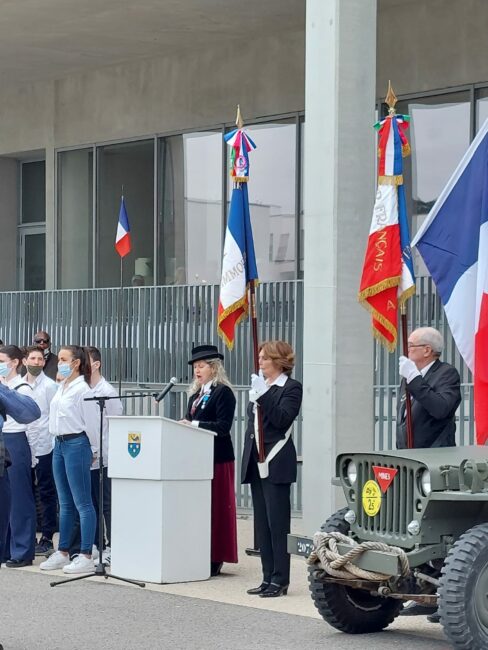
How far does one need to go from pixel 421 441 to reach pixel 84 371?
353 cm

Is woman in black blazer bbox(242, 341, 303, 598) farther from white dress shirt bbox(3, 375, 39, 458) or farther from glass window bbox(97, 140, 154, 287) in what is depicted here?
glass window bbox(97, 140, 154, 287)

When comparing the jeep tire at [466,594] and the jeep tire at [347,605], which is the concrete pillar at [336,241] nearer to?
the jeep tire at [347,605]

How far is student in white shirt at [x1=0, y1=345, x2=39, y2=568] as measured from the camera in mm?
11797

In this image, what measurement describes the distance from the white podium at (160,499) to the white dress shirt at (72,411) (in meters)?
0.41

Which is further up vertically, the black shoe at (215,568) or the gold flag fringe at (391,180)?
the gold flag fringe at (391,180)

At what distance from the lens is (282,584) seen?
33.2ft

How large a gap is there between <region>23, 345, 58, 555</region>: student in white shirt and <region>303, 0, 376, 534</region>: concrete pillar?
255 centimetres

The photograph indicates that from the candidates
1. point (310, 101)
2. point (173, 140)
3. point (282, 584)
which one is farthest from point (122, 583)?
point (173, 140)

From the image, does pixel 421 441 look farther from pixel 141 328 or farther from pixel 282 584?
pixel 141 328

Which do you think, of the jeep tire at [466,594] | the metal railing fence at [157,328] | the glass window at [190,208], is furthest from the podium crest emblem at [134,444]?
the glass window at [190,208]

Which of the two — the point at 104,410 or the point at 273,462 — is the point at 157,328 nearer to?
the point at 104,410

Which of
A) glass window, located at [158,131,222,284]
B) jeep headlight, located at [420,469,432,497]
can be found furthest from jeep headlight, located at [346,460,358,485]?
glass window, located at [158,131,222,284]

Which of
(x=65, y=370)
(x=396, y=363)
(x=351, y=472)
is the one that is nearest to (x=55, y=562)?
(x=65, y=370)

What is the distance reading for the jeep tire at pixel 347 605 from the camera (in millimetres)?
8500
